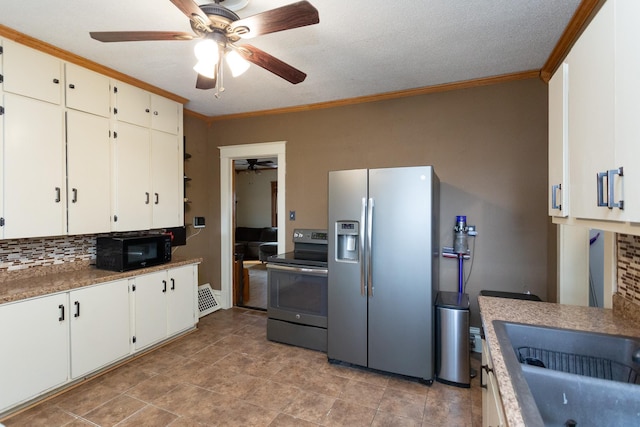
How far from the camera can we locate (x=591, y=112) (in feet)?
3.58

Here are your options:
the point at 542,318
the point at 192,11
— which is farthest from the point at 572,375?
the point at 192,11

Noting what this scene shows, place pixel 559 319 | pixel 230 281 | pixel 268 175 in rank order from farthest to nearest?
pixel 268 175 → pixel 230 281 → pixel 559 319

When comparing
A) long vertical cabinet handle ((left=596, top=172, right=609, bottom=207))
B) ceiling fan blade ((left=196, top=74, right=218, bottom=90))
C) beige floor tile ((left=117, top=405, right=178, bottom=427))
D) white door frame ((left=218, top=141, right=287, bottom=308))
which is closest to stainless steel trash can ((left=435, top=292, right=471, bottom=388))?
long vertical cabinet handle ((left=596, top=172, right=609, bottom=207))

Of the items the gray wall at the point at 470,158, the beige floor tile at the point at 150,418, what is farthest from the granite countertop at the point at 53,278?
the gray wall at the point at 470,158

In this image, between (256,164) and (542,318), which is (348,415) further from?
(256,164)

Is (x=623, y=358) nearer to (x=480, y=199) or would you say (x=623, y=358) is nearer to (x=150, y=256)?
(x=480, y=199)

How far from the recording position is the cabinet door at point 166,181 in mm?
3221

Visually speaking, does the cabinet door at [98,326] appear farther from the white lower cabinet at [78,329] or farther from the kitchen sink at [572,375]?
the kitchen sink at [572,375]

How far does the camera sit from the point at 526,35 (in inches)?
84.8

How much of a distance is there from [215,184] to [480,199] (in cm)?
332

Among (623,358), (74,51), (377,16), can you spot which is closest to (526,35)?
(377,16)

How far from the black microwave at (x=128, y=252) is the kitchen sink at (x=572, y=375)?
289cm

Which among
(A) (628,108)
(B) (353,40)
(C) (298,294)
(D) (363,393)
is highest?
(B) (353,40)

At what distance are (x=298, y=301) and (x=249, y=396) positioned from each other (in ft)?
3.15
